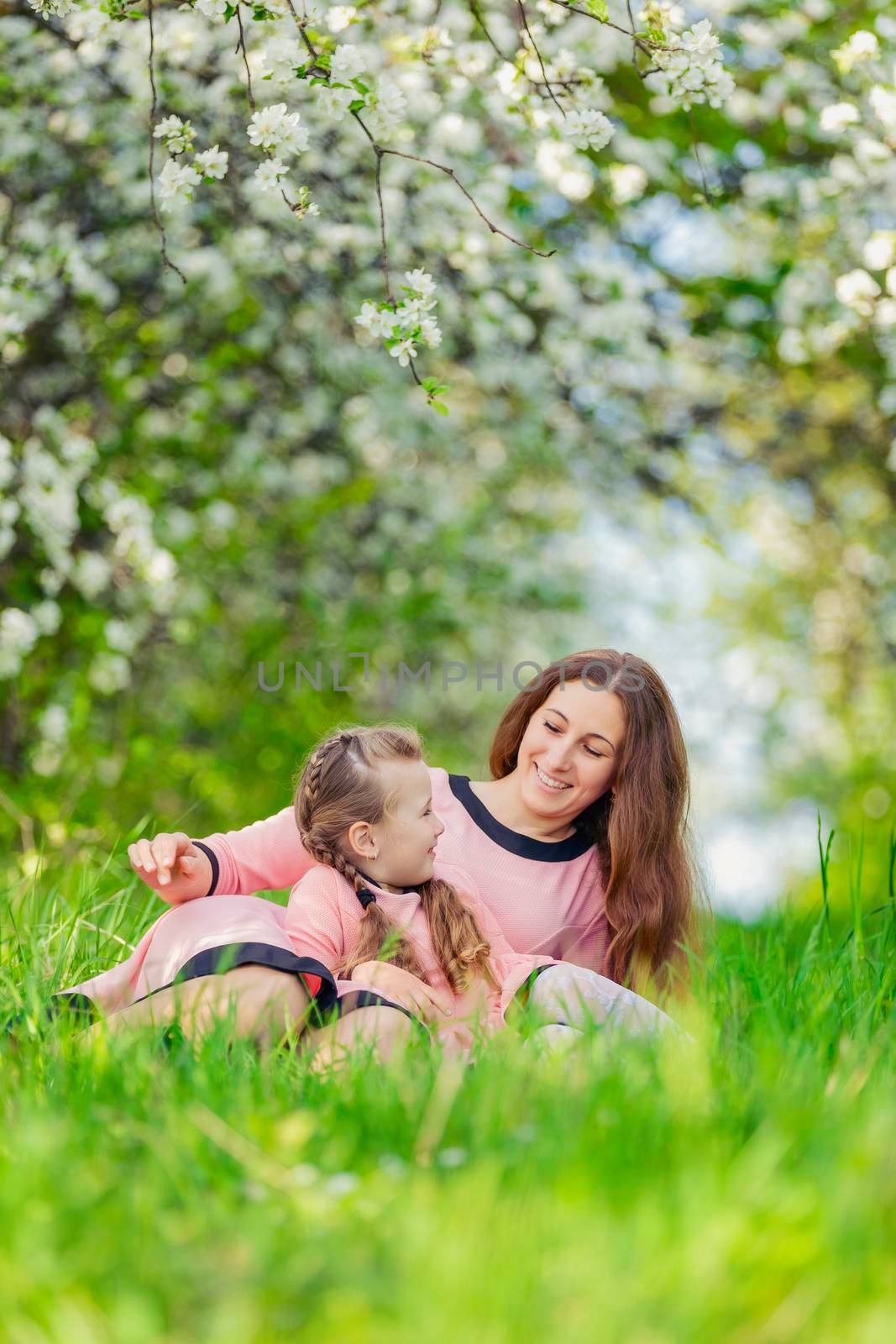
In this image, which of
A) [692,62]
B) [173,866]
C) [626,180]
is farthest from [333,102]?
[626,180]

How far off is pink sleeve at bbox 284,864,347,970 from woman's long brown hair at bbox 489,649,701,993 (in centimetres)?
61

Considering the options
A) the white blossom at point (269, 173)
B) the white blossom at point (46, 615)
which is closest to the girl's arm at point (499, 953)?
the white blossom at point (269, 173)

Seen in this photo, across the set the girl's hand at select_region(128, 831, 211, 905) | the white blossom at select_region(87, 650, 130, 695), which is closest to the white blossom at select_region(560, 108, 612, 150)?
the girl's hand at select_region(128, 831, 211, 905)

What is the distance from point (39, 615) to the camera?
4.52 meters

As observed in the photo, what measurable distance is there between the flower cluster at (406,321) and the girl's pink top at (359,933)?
3.38 ft

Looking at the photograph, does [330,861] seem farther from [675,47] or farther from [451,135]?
[451,135]

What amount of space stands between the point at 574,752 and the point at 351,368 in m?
3.69

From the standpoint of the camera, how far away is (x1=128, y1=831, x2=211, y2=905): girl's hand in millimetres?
2506

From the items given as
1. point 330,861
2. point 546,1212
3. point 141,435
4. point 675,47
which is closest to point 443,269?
point 141,435

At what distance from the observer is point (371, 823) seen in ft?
8.73

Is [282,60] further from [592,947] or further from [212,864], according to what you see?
[592,947]

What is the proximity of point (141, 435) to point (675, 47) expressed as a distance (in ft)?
→ 10.6

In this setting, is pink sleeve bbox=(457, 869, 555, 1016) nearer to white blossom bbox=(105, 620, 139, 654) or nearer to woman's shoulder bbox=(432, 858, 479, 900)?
woman's shoulder bbox=(432, 858, 479, 900)

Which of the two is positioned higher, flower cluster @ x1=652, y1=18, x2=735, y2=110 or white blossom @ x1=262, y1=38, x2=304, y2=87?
flower cluster @ x1=652, y1=18, x2=735, y2=110
